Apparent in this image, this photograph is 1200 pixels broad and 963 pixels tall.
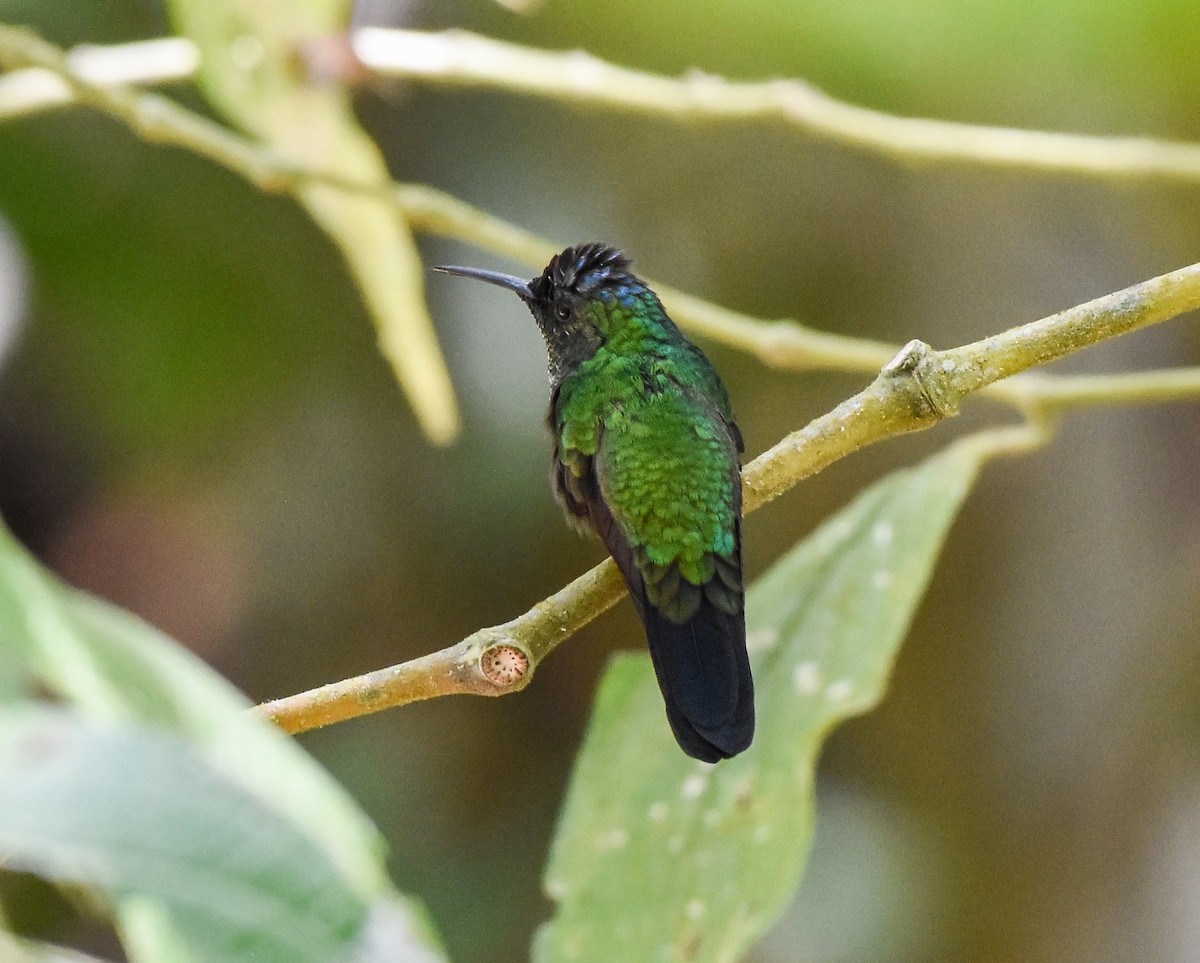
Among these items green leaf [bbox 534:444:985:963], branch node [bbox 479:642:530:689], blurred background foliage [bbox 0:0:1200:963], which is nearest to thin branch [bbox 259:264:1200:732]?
branch node [bbox 479:642:530:689]

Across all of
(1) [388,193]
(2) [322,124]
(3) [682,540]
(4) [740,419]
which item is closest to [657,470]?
(3) [682,540]

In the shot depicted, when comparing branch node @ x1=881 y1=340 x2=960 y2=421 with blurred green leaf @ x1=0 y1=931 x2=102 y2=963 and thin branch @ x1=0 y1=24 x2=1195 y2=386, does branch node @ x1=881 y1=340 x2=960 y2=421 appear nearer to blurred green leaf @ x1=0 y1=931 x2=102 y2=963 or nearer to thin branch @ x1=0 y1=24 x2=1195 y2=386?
thin branch @ x1=0 y1=24 x2=1195 y2=386

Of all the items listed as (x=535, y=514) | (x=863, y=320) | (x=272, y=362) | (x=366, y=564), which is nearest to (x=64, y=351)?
(x=272, y=362)

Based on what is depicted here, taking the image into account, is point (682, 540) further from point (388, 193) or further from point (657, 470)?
point (388, 193)

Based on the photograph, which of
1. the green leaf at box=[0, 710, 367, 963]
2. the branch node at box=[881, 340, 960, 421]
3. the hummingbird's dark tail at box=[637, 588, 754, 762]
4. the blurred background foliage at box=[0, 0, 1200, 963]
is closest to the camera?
the green leaf at box=[0, 710, 367, 963]

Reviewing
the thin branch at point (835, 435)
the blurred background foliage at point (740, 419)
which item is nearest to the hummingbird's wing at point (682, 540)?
the thin branch at point (835, 435)

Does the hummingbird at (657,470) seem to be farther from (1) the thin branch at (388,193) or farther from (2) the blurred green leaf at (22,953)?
(2) the blurred green leaf at (22,953)

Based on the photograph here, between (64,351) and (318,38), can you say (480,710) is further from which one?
(318,38)
